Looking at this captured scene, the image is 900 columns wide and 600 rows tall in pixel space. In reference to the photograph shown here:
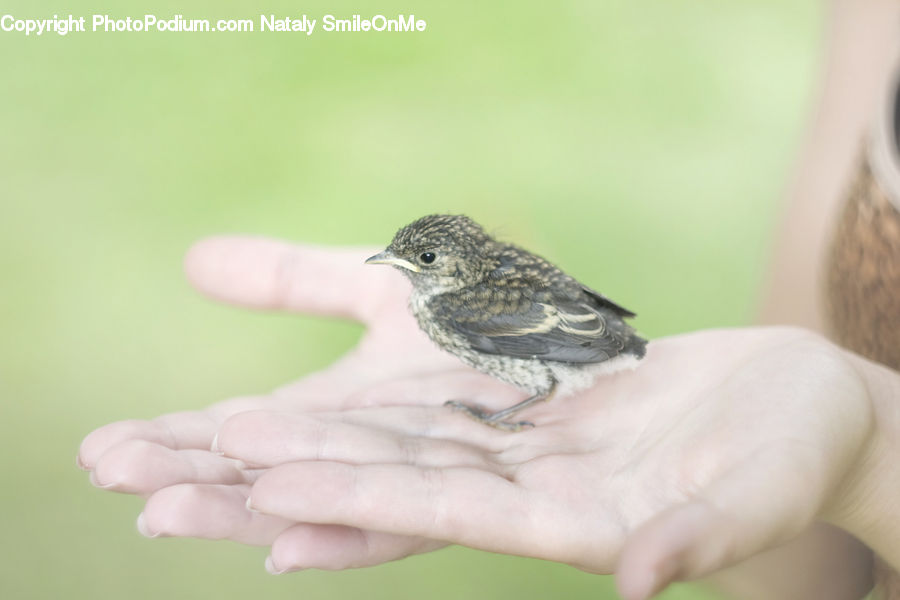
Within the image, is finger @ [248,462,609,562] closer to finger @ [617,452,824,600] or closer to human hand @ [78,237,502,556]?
human hand @ [78,237,502,556]

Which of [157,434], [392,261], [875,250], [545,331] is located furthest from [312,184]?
[875,250]

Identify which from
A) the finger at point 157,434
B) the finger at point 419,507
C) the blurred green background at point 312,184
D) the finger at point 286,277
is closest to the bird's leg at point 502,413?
the finger at point 419,507

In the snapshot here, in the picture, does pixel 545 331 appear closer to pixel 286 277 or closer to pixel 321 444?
pixel 321 444

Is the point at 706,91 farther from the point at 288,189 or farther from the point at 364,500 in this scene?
the point at 364,500

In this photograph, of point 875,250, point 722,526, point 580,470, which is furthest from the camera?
point 875,250

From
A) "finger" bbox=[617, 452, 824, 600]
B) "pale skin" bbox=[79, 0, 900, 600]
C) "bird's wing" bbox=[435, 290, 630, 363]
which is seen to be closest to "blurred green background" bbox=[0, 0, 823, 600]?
"bird's wing" bbox=[435, 290, 630, 363]

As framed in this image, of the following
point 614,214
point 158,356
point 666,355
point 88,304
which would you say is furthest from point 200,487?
point 614,214
